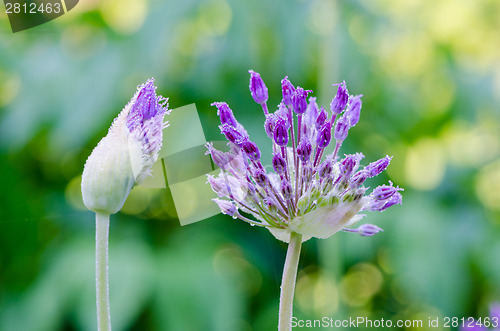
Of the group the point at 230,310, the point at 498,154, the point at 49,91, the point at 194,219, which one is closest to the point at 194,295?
the point at 230,310

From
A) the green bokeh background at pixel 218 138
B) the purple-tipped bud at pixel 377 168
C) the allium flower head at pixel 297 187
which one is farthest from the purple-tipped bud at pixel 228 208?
the green bokeh background at pixel 218 138

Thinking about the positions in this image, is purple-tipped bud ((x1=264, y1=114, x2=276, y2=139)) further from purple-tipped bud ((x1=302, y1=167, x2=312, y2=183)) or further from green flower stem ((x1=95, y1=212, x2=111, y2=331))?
green flower stem ((x1=95, y1=212, x2=111, y2=331))

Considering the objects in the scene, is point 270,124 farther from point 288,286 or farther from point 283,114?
point 288,286

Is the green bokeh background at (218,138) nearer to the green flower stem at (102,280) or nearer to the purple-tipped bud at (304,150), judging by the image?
the purple-tipped bud at (304,150)

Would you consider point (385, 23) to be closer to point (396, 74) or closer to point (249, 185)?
point (396, 74)

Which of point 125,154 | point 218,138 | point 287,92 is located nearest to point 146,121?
point 125,154
